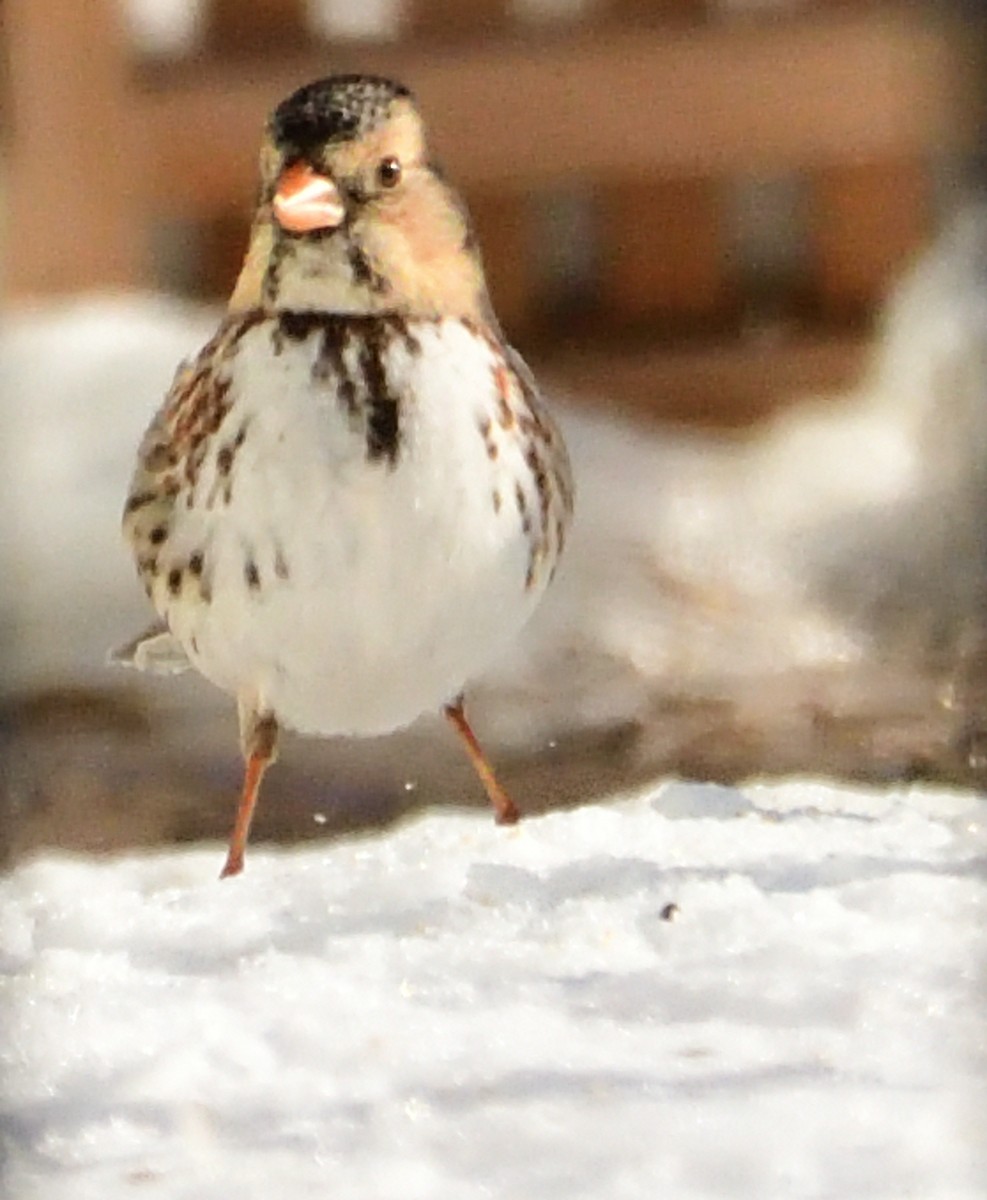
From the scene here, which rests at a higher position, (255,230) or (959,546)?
(255,230)

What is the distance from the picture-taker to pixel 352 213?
92 cm

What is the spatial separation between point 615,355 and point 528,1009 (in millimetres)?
277

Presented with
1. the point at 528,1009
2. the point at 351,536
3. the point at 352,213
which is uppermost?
the point at 352,213

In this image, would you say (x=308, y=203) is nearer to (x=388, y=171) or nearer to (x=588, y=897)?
(x=388, y=171)

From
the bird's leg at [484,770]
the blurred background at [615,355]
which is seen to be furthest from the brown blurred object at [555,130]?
the bird's leg at [484,770]

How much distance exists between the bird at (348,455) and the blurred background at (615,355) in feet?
0.06

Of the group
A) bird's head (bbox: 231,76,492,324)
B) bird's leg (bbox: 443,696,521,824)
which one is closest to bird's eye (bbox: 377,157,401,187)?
bird's head (bbox: 231,76,492,324)

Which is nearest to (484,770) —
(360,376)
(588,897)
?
(588,897)

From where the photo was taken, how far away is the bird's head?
36.3 inches

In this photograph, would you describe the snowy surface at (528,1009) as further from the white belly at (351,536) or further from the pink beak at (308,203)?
the pink beak at (308,203)

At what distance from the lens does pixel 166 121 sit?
38.2 inches

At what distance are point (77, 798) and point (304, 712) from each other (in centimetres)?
10

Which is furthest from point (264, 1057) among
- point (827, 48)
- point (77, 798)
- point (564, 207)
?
point (827, 48)

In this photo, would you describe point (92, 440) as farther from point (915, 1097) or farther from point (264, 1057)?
point (915, 1097)
